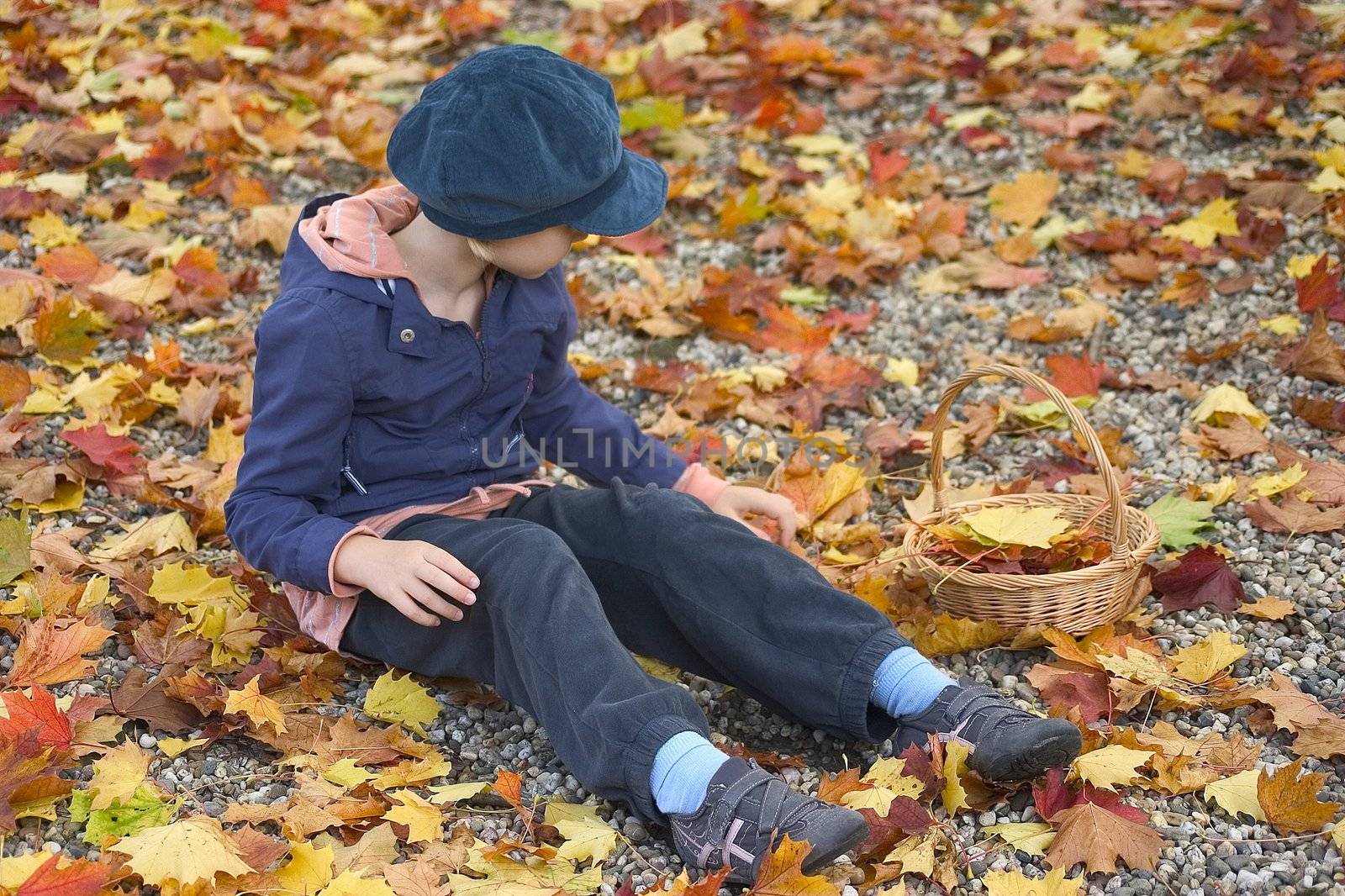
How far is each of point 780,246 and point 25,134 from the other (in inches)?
92.0

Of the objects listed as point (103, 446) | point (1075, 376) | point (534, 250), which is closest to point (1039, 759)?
point (534, 250)

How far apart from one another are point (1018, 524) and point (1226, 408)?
86 centimetres

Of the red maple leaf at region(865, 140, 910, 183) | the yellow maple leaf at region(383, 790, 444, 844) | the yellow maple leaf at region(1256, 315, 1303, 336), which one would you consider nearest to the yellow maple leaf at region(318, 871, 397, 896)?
the yellow maple leaf at region(383, 790, 444, 844)

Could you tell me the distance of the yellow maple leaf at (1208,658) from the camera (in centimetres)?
225

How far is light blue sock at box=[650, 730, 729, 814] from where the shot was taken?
1.91 meters

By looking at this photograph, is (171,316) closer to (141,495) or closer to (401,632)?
(141,495)

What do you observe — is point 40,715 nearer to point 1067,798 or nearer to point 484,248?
point 484,248

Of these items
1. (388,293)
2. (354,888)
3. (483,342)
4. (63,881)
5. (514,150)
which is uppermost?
(514,150)

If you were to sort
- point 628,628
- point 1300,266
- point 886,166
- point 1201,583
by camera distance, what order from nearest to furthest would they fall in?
point 628,628, point 1201,583, point 1300,266, point 886,166

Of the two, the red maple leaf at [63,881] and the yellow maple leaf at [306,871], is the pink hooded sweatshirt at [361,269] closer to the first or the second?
the yellow maple leaf at [306,871]

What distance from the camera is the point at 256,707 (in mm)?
2143

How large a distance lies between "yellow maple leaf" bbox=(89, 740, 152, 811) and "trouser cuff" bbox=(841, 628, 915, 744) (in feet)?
3.48

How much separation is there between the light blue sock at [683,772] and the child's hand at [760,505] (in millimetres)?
613

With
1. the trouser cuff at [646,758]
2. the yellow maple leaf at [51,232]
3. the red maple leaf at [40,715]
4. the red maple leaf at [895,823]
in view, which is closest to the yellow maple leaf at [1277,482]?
the red maple leaf at [895,823]
